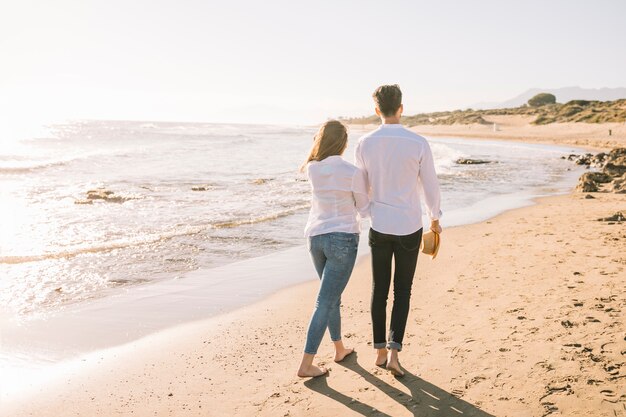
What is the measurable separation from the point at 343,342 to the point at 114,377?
2013mm

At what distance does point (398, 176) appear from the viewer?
3.76 m

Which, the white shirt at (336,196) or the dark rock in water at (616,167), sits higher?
the white shirt at (336,196)

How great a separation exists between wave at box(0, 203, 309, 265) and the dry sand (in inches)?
178

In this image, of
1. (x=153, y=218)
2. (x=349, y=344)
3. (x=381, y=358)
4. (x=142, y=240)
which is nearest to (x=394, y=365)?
(x=381, y=358)

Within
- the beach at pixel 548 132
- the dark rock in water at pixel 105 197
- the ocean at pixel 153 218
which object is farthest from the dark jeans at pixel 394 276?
the beach at pixel 548 132

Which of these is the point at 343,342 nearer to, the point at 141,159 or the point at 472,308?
the point at 472,308

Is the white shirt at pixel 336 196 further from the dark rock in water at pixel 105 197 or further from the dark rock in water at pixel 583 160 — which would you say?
the dark rock in water at pixel 583 160

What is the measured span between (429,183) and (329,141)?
0.81 m

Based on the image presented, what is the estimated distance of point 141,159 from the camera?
112ft

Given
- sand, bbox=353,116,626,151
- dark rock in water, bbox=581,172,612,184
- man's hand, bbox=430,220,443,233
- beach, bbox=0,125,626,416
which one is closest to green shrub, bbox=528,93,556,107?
sand, bbox=353,116,626,151

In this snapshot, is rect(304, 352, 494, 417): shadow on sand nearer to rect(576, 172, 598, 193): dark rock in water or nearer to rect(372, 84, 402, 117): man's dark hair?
rect(372, 84, 402, 117): man's dark hair

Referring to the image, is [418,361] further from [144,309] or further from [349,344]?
[144,309]

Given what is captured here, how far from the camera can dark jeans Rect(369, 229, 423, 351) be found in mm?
3850

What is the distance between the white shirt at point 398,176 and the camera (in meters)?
3.74
